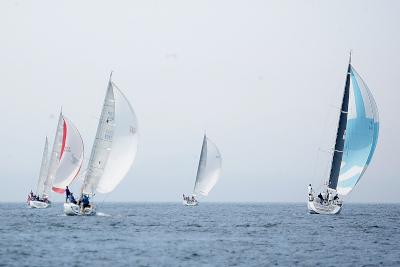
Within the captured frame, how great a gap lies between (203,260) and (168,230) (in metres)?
19.5

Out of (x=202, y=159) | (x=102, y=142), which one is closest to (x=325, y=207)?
(x=102, y=142)

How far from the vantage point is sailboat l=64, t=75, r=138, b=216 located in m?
56.4

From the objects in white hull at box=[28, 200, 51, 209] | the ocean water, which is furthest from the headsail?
white hull at box=[28, 200, 51, 209]

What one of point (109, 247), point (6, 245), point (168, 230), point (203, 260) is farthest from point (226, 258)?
point (168, 230)

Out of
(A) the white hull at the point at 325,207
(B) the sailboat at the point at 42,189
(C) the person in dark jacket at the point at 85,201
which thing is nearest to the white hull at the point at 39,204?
(B) the sailboat at the point at 42,189

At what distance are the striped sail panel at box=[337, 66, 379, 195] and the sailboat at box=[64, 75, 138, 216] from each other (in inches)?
948

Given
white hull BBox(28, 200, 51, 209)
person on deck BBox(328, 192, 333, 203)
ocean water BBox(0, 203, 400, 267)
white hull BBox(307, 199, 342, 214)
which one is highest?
person on deck BBox(328, 192, 333, 203)

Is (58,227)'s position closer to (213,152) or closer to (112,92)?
(112,92)

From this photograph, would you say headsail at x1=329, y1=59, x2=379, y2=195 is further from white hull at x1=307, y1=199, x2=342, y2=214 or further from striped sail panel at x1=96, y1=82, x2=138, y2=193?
striped sail panel at x1=96, y1=82, x2=138, y2=193

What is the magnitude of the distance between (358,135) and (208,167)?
149 feet

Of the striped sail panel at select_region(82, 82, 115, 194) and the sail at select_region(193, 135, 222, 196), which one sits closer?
the striped sail panel at select_region(82, 82, 115, 194)

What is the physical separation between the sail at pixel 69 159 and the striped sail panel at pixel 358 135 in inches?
1060

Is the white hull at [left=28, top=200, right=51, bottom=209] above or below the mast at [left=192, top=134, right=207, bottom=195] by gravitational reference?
below

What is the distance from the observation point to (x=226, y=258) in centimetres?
3619
